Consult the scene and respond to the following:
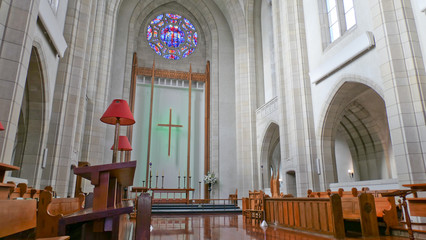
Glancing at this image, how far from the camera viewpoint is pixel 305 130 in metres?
10.3

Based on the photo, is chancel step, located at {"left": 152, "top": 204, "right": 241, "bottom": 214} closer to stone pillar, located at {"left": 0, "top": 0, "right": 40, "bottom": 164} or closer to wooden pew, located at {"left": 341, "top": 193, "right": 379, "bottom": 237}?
stone pillar, located at {"left": 0, "top": 0, "right": 40, "bottom": 164}

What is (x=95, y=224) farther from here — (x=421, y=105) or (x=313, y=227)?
(x=421, y=105)

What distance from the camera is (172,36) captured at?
58.9 feet

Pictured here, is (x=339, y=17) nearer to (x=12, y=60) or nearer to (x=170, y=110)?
(x=12, y=60)

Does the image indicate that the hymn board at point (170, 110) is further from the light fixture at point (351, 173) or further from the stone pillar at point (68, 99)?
the light fixture at point (351, 173)

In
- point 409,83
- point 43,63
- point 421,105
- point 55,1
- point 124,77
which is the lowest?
point 421,105

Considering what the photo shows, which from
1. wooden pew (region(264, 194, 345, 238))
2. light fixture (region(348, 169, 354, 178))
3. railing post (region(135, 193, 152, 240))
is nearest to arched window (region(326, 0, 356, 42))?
light fixture (region(348, 169, 354, 178))

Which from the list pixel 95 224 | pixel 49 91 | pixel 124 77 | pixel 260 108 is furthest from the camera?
pixel 124 77

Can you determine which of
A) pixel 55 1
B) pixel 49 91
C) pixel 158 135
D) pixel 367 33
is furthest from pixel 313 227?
pixel 158 135

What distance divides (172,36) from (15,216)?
17.0m

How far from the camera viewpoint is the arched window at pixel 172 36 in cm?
1758

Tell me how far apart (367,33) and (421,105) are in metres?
2.44

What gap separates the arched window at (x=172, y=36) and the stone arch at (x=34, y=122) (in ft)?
35.3

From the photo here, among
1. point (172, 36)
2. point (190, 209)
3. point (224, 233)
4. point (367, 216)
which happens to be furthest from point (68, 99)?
point (172, 36)
